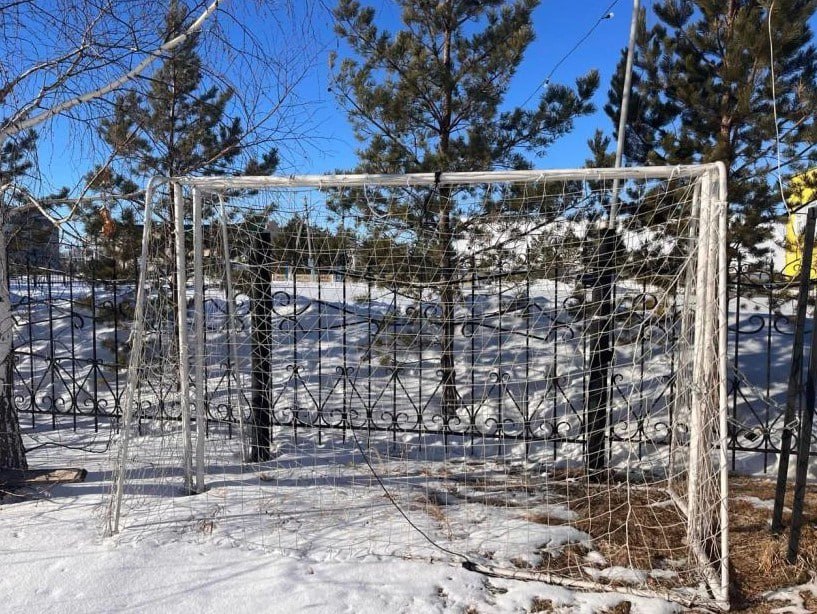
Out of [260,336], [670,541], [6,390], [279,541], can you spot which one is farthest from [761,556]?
[6,390]

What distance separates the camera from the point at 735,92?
547 centimetres

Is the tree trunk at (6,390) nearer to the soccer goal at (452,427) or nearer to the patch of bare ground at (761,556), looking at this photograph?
the soccer goal at (452,427)

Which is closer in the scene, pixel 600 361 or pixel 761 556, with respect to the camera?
pixel 761 556

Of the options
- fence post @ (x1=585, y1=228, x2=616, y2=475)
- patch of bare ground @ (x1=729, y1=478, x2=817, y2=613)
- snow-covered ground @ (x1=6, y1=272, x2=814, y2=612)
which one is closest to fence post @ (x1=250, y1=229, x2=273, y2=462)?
snow-covered ground @ (x1=6, y1=272, x2=814, y2=612)

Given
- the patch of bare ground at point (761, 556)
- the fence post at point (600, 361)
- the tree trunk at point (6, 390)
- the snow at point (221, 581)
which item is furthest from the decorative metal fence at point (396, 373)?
the snow at point (221, 581)

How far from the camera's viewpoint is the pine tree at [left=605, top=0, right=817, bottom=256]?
521 centimetres

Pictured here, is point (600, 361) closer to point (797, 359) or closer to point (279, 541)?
point (797, 359)

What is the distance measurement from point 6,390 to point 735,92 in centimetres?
648

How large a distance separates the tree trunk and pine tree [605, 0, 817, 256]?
5.69 meters

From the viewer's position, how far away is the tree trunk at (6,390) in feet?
11.9

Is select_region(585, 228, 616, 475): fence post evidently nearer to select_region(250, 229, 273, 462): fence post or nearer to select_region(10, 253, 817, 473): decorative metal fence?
select_region(10, 253, 817, 473): decorative metal fence

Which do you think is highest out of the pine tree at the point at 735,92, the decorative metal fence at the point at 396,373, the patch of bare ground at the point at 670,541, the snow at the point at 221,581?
the pine tree at the point at 735,92

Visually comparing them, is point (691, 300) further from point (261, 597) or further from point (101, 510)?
point (101, 510)

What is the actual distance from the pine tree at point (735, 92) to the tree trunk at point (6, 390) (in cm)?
569
